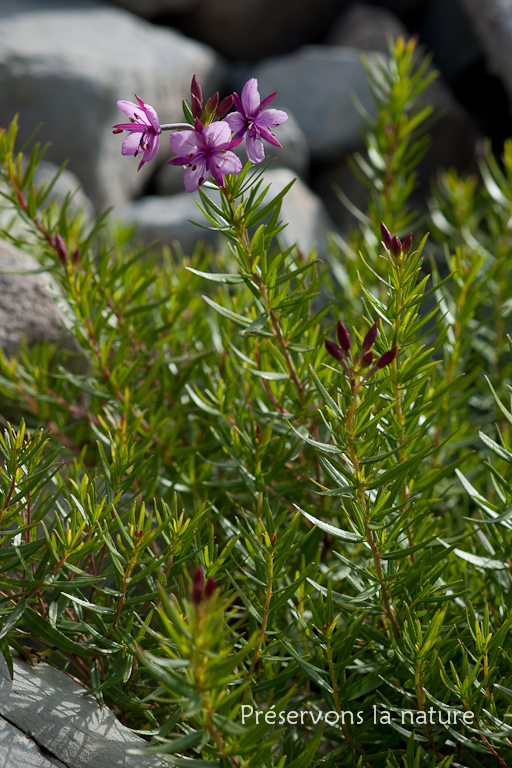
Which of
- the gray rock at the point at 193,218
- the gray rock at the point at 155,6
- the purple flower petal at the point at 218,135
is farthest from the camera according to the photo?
the gray rock at the point at 155,6

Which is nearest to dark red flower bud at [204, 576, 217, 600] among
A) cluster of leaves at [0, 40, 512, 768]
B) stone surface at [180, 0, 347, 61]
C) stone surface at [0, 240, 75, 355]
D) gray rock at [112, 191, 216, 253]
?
cluster of leaves at [0, 40, 512, 768]

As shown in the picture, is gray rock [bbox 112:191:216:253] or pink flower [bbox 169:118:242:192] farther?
gray rock [bbox 112:191:216:253]

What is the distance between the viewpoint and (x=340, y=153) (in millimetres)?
2229

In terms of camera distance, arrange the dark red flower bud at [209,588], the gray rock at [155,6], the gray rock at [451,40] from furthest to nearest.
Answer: the gray rock at [155,6], the gray rock at [451,40], the dark red flower bud at [209,588]

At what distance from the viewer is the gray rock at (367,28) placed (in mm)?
2500

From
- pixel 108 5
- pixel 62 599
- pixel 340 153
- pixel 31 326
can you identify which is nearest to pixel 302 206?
pixel 340 153

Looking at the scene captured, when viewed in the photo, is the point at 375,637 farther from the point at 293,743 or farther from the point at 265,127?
the point at 265,127

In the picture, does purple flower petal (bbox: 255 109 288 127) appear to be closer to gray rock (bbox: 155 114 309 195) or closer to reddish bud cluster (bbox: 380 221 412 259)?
reddish bud cluster (bbox: 380 221 412 259)

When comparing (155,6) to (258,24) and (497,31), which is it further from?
(497,31)

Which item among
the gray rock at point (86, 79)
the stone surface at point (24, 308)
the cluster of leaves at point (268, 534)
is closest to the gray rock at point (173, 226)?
the gray rock at point (86, 79)

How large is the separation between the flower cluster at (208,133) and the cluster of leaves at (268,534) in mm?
43

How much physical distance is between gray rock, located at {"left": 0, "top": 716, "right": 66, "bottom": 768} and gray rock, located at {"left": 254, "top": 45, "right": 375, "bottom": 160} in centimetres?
211

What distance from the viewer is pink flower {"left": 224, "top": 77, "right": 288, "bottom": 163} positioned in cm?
45

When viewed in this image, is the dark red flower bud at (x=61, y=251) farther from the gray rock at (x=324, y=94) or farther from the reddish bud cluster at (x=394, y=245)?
the gray rock at (x=324, y=94)
